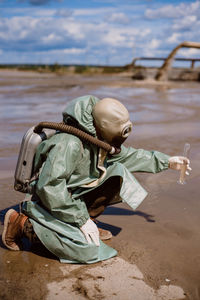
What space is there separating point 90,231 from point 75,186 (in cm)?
33

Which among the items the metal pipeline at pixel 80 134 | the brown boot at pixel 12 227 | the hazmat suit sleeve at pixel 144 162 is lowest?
the brown boot at pixel 12 227

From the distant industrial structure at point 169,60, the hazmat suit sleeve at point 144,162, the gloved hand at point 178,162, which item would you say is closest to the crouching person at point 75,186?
the hazmat suit sleeve at point 144,162

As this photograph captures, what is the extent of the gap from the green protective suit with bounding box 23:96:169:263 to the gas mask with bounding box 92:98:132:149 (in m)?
0.05

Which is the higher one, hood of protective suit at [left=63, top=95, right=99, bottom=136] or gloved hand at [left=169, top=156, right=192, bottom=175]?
hood of protective suit at [left=63, top=95, right=99, bottom=136]

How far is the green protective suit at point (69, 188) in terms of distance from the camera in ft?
7.97

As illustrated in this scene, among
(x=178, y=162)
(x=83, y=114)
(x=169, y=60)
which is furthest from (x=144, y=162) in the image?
(x=169, y=60)

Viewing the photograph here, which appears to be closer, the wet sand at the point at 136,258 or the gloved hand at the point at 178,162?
the wet sand at the point at 136,258

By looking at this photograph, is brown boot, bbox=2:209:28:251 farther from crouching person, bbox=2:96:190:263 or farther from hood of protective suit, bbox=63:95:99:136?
hood of protective suit, bbox=63:95:99:136

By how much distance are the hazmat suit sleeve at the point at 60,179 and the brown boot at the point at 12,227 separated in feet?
0.96

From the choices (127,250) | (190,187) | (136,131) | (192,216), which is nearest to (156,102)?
(136,131)

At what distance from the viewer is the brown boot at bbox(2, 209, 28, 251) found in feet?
8.78

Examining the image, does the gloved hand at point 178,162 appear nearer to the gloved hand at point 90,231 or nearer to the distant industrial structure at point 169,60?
the gloved hand at point 90,231

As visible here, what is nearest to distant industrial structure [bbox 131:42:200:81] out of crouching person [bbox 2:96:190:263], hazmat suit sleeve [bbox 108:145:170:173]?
hazmat suit sleeve [bbox 108:145:170:173]

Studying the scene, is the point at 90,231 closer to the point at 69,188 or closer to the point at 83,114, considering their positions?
the point at 69,188
